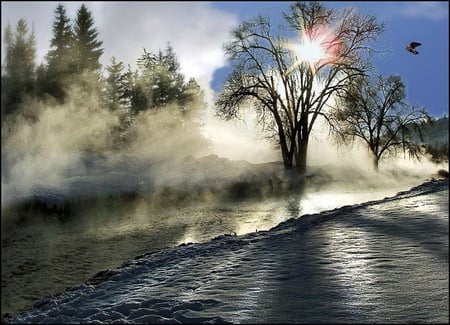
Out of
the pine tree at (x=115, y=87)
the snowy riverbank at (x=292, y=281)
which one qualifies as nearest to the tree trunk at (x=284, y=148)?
the pine tree at (x=115, y=87)

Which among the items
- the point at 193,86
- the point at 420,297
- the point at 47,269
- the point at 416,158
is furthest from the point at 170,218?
the point at 416,158

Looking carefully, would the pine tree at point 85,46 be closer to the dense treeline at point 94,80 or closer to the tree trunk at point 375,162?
the dense treeline at point 94,80

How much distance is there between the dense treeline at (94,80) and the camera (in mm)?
11492

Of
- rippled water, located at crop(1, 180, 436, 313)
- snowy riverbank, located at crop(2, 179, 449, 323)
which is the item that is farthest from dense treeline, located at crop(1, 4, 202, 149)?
snowy riverbank, located at crop(2, 179, 449, 323)

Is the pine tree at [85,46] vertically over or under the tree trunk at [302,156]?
over

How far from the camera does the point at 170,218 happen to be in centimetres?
1115

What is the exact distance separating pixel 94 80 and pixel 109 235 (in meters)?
5.81

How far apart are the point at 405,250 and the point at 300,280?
1.14 meters

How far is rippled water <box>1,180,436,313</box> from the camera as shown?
6.64m

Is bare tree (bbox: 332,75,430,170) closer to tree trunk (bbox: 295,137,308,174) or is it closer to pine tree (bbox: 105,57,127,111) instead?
tree trunk (bbox: 295,137,308,174)

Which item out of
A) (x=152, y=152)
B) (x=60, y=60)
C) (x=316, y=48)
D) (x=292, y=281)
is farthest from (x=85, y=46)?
(x=292, y=281)

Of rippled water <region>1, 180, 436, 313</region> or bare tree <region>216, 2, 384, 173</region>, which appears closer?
rippled water <region>1, 180, 436, 313</region>

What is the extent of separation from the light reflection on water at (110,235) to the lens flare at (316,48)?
473cm

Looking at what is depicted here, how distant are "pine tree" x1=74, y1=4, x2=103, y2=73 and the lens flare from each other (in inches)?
273
